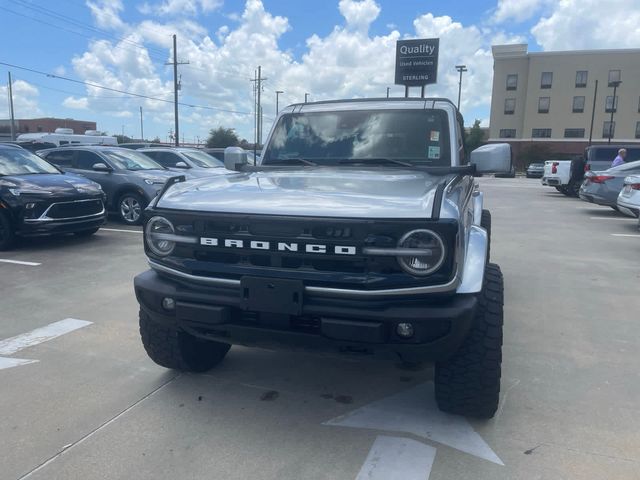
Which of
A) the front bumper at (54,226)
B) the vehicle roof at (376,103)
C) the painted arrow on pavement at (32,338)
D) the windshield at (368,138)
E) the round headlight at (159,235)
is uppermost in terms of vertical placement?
the vehicle roof at (376,103)

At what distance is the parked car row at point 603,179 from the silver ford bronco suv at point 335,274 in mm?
8389

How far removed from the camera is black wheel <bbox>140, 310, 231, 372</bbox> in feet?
11.0

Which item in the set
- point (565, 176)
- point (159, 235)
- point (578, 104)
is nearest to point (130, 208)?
point (159, 235)

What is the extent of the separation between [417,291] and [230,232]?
1032mm

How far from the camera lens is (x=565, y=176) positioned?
1794 cm

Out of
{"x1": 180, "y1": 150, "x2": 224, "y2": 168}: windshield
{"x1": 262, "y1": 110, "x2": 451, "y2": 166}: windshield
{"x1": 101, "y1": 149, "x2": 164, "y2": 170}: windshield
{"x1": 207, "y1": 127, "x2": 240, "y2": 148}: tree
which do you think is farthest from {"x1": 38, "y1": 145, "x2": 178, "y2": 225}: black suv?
{"x1": 207, "y1": 127, "x2": 240, "y2": 148}: tree

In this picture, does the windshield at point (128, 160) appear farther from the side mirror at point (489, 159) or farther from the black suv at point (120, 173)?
the side mirror at point (489, 159)

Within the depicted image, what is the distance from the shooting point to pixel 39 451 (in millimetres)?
2672

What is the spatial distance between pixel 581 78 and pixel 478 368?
→ 5964cm

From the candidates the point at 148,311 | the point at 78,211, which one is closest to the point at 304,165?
the point at 148,311

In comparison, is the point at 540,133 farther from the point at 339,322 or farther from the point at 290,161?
the point at 339,322

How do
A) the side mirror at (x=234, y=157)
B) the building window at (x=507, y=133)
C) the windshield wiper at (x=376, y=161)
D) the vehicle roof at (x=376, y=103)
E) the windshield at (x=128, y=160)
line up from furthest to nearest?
the building window at (x=507, y=133) < the windshield at (x=128, y=160) < the side mirror at (x=234, y=157) < the vehicle roof at (x=376, y=103) < the windshield wiper at (x=376, y=161)

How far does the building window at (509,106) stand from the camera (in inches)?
2220

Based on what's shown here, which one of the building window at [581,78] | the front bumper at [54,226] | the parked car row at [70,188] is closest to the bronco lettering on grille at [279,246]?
the parked car row at [70,188]
